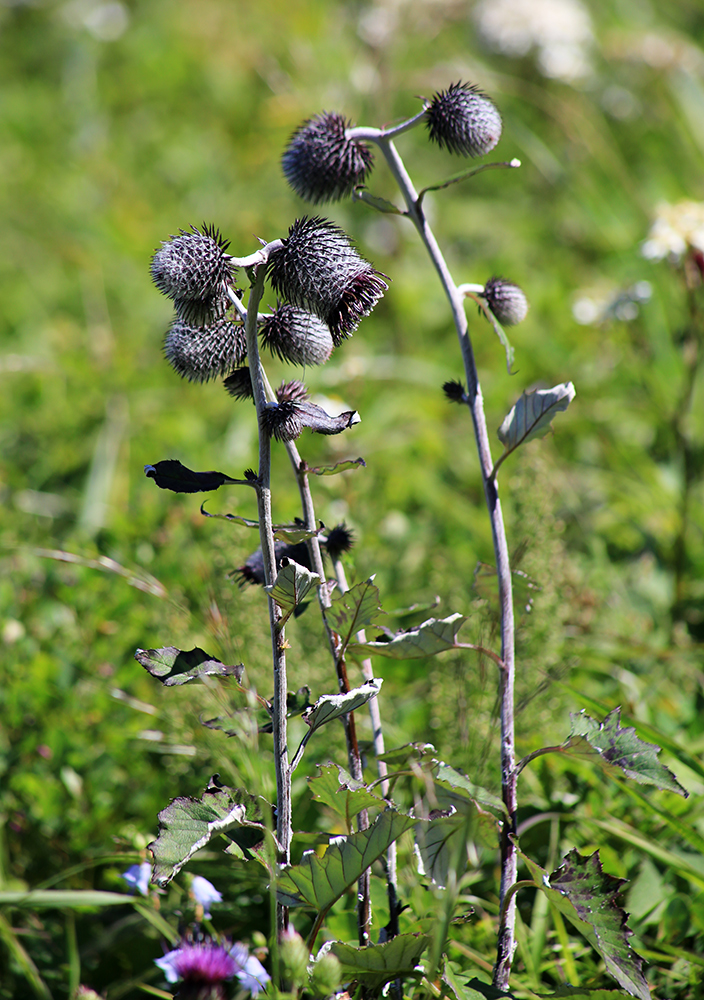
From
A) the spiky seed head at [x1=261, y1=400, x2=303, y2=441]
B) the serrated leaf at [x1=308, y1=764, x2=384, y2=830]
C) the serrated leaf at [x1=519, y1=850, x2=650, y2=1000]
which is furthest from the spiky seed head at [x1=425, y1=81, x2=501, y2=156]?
the serrated leaf at [x1=519, y1=850, x2=650, y2=1000]

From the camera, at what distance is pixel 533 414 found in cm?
135

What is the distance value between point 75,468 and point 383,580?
1.59 metres

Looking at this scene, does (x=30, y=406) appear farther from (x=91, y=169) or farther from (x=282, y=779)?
(x=282, y=779)

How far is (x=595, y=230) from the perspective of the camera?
191 inches

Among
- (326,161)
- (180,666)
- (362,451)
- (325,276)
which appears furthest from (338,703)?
(362,451)

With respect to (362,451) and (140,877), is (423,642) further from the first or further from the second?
(362,451)

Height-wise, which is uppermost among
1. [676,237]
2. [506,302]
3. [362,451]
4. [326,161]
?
[676,237]

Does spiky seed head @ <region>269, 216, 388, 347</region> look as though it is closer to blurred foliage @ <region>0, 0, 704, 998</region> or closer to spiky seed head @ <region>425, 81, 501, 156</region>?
spiky seed head @ <region>425, 81, 501, 156</region>

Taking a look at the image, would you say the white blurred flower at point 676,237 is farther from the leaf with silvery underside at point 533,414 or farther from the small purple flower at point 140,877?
the small purple flower at point 140,877

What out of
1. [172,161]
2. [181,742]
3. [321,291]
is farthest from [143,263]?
[321,291]

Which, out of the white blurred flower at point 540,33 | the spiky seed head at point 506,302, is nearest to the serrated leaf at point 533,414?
the spiky seed head at point 506,302

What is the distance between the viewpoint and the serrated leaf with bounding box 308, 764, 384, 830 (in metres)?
1.25

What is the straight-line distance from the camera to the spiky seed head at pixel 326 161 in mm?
1365

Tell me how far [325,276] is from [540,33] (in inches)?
207
